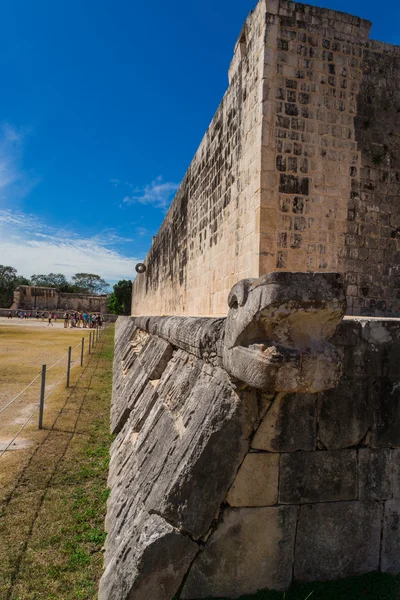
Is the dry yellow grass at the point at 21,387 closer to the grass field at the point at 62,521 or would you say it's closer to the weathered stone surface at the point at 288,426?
the grass field at the point at 62,521

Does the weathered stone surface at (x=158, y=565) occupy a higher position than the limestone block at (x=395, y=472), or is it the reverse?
the limestone block at (x=395, y=472)

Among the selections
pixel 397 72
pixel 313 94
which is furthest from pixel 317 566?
pixel 397 72

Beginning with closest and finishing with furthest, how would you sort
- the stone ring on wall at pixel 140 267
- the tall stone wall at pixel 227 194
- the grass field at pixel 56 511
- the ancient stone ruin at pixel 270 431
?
1. the ancient stone ruin at pixel 270 431
2. the grass field at pixel 56 511
3. the tall stone wall at pixel 227 194
4. the stone ring on wall at pixel 140 267

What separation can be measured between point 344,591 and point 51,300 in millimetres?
54291

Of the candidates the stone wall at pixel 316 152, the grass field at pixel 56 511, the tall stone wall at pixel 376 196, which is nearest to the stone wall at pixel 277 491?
the grass field at pixel 56 511

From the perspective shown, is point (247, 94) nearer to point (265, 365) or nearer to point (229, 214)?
point (229, 214)

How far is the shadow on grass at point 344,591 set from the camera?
206 centimetres

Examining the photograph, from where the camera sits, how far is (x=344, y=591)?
209 centimetres

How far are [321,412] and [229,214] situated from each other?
331 centimetres

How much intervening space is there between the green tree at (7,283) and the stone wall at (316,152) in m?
64.0

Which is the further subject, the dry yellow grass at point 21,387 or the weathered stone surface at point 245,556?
the dry yellow grass at point 21,387

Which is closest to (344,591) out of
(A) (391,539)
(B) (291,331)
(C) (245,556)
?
(A) (391,539)

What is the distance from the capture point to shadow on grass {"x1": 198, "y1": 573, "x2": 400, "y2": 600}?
2.06m

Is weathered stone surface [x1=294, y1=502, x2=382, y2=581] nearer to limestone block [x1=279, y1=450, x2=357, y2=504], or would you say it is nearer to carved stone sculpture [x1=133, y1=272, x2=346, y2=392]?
limestone block [x1=279, y1=450, x2=357, y2=504]
